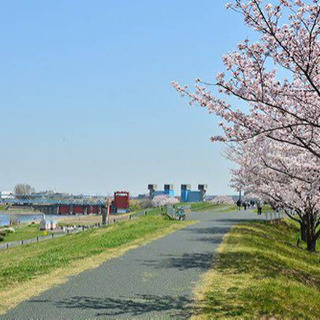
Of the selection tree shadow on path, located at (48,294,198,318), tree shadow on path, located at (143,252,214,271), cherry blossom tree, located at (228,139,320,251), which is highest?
cherry blossom tree, located at (228,139,320,251)

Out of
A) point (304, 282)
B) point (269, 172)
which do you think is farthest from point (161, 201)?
point (304, 282)

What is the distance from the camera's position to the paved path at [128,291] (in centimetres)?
908

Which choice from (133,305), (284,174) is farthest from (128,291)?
(284,174)

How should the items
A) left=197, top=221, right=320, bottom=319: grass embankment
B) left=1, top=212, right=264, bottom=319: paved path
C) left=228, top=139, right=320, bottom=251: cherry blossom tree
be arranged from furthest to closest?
1. left=228, top=139, right=320, bottom=251: cherry blossom tree
2. left=197, top=221, right=320, bottom=319: grass embankment
3. left=1, top=212, right=264, bottom=319: paved path

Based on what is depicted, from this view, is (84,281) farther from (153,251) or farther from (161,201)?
(161,201)

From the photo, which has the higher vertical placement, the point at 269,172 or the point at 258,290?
the point at 269,172

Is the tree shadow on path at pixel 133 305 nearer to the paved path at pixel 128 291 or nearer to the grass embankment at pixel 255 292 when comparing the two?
the paved path at pixel 128 291

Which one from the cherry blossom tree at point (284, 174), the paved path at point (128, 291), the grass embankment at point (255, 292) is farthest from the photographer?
the cherry blossom tree at point (284, 174)

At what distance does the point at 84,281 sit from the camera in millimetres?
12227

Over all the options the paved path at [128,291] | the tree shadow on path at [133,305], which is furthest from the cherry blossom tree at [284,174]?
the tree shadow on path at [133,305]

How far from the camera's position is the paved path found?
9.08 m

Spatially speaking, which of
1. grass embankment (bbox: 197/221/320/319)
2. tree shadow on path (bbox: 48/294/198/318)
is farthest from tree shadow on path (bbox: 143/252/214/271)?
tree shadow on path (bbox: 48/294/198/318)

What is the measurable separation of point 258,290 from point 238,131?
496 cm

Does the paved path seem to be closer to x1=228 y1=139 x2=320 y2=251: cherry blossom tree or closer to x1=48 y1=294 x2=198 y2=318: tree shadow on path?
x1=48 y1=294 x2=198 y2=318: tree shadow on path
